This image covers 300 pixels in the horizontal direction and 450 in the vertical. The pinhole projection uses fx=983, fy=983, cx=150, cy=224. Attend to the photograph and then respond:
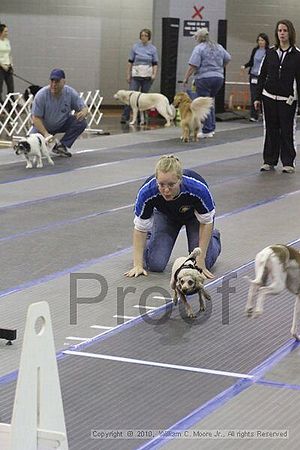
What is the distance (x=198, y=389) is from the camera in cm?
400

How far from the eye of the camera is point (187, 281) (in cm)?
488

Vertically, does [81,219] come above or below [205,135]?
above

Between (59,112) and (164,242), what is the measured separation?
5.68m

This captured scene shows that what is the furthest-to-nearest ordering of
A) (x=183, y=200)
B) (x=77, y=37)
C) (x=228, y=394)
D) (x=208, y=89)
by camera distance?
(x=77, y=37)
(x=208, y=89)
(x=183, y=200)
(x=228, y=394)

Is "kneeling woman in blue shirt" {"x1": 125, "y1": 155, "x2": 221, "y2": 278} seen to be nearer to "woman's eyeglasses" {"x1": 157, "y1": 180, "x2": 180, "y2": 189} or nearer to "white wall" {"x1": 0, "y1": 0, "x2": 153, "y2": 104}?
"woman's eyeglasses" {"x1": 157, "y1": 180, "x2": 180, "y2": 189}

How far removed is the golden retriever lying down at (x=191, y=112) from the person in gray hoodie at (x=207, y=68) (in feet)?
1.52

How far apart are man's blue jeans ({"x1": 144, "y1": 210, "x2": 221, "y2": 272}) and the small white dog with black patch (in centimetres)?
460

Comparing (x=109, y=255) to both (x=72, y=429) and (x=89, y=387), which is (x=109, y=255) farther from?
(x=72, y=429)

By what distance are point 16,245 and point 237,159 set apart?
5388 mm

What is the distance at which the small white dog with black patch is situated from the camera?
1034 cm

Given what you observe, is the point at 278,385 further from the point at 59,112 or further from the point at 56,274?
the point at 59,112

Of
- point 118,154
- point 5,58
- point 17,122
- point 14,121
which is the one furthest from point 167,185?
point 5,58

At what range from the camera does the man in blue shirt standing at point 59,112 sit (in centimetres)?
1100

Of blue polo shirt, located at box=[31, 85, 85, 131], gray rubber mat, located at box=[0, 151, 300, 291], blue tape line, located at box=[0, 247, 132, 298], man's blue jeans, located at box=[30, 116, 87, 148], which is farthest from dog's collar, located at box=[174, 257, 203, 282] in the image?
man's blue jeans, located at box=[30, 116, 87, 148]
